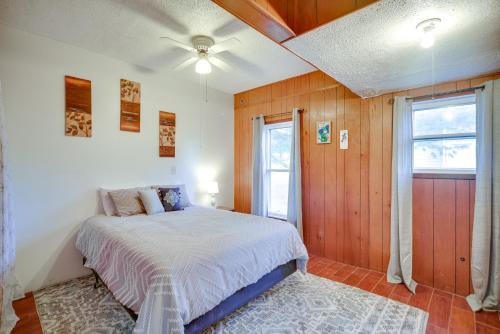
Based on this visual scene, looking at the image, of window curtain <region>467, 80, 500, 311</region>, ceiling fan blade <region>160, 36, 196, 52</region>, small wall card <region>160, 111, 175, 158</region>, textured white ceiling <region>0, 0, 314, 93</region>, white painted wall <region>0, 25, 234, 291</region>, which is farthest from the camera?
small wall card <region>160, 111, 175, 158</region>

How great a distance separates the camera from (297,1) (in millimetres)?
1684

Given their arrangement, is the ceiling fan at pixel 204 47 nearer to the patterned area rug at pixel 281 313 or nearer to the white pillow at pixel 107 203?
the white pillow at pixel 107 203

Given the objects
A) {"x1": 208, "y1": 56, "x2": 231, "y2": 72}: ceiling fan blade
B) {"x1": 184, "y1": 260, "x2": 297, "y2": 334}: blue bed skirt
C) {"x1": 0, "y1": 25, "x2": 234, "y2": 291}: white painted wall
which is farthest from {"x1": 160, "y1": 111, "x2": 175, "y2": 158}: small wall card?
{"x1": 184, "y1": 260, "x2": 297, "y2": 334}: blue bed skirt

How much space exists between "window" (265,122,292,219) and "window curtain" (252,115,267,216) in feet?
0.44

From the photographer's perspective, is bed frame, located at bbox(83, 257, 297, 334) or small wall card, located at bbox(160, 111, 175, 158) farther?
small wall card, located at bbox(160, 111, 175, 158)

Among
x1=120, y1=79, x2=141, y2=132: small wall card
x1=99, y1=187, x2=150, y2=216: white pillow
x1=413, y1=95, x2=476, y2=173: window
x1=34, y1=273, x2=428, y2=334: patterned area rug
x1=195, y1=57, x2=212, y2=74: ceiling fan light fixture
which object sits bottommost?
x1=34, y1=273, x2=428, y2=334: patterned area rug

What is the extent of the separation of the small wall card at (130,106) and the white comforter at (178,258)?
123cm

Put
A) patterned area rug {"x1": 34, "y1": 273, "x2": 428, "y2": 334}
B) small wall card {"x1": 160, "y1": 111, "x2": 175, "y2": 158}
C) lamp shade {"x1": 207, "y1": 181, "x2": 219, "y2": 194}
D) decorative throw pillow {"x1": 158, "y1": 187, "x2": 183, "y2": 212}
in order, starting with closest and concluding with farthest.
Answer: patterned area rug {"x1": 34, "y1": 273, "x2": 428, "y2": 334} < decorative throw pillow {"x1": 158, "y1": 187, "x2": 183, "y2": 212} < small wall card {"x1": 160, "y1": 111, "x2": 175, "y2": 158} < lamp shade {"x1": 207, "y1": 181, "x2": 219, "y2": 194}

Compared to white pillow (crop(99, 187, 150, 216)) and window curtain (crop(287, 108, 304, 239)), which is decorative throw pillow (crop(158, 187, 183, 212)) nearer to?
white pillow (crop(99, 187, 150, 216))

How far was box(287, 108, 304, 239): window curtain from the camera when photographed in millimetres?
3562

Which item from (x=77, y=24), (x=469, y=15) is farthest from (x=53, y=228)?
(x=469, y=15)

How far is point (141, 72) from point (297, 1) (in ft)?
8.05

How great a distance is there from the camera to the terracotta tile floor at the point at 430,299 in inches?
77.2

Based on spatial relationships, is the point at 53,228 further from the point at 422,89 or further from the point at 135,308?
the point at 422,89
